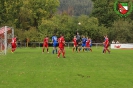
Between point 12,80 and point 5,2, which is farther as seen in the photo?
point 5,2

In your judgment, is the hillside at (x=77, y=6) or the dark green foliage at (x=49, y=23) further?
the hillside at (x=77, y=6)

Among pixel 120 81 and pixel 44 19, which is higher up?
pixel 44 19

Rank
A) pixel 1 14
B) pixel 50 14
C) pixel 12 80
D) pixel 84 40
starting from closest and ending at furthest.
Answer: pixel 12 80, pixel 84 40, pixel 1 14, pixel 50 14

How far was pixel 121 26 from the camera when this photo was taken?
82.3 meters

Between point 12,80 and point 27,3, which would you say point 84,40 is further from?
point 27,3

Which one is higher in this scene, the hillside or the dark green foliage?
the hillside

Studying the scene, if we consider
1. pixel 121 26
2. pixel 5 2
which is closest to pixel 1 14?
pixel 5 2

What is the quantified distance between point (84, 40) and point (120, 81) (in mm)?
29347

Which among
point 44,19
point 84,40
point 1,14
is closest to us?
point 84,40

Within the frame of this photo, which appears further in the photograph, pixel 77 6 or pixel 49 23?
pixel 77 6

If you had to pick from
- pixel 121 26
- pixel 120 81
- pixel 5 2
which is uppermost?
pixel 5 2

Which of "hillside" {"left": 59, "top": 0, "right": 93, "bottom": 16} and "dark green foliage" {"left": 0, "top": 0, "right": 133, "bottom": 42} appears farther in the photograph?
"hillside" {"left": 59, "top": 0, "right": 93, "bottom": 16}

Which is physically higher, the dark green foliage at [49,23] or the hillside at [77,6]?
the hillside at [77,6]

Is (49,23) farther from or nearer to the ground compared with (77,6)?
nearer to the ground
